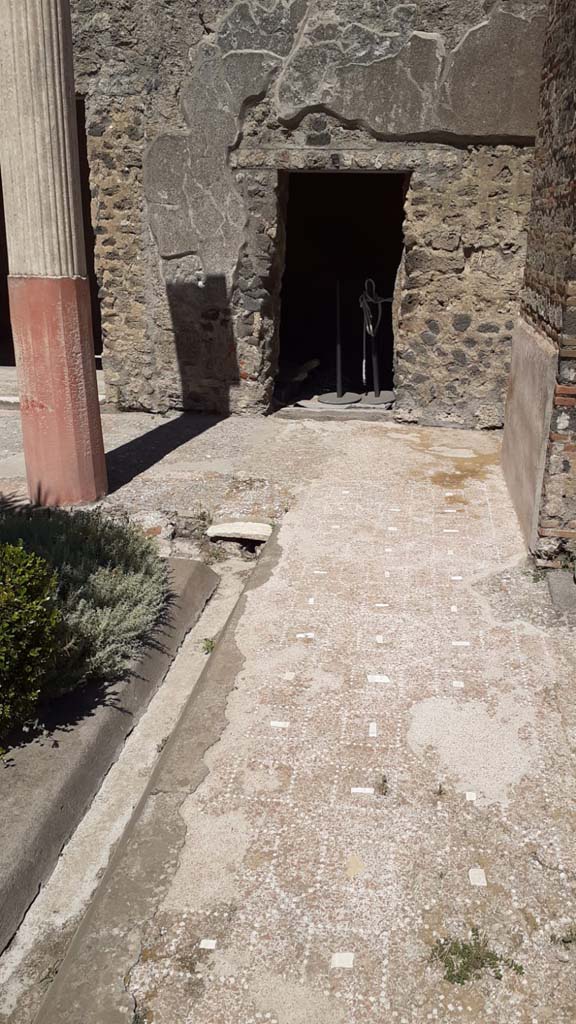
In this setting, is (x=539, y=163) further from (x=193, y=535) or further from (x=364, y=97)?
(x=193, y=535)

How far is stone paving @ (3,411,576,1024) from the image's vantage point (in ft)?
7.09

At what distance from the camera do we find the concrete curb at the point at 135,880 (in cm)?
213

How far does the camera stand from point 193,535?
17.7 ft

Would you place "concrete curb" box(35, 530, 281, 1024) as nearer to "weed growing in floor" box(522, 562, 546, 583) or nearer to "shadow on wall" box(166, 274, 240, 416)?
"weed growing in floor" box(522, 562, 546, 583)

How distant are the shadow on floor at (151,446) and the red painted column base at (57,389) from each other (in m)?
0.44

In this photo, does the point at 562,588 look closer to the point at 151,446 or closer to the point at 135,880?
the point at 135,880

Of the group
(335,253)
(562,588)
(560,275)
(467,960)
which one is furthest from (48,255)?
(335,253)

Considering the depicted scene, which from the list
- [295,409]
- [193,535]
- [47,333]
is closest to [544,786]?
[193,535]

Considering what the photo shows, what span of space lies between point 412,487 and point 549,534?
168 centimetres

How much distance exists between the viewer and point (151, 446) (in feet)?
23.4

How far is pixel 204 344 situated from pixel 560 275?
4.22 metres

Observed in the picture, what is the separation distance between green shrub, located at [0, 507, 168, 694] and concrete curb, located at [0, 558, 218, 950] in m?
0.14

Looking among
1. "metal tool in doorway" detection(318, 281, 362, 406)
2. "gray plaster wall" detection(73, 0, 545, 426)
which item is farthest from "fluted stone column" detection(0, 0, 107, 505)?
"metal tool in doorway" detection(318, 281, 362, 406)

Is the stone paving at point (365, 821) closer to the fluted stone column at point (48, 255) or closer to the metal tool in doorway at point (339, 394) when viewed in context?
the fluted stone column at point (48, 255)
